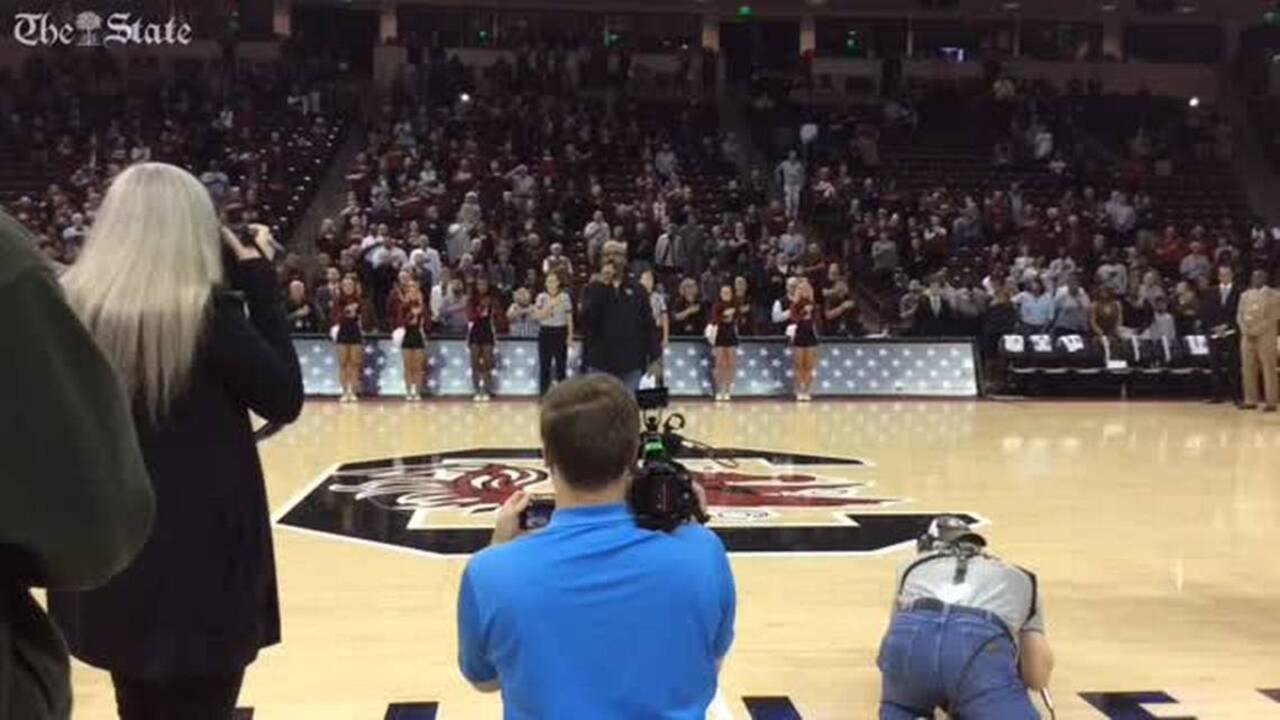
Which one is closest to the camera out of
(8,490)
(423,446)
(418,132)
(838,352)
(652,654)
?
(8,490)

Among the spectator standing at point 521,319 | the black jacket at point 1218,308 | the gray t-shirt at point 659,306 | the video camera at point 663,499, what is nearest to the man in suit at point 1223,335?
the black jacket at point 1218,308

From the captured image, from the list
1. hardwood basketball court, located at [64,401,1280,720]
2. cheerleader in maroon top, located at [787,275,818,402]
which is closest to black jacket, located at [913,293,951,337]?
cheerleader in maroon top, located at [787,275,818,402]

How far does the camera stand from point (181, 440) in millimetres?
2496

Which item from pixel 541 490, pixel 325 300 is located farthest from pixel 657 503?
pixel 325 300

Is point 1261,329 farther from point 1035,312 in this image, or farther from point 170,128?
point 170,128

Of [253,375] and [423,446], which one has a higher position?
[253,375]

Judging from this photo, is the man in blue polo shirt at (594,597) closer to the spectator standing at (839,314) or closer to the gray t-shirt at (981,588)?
the gray t-shirt at (981,588)

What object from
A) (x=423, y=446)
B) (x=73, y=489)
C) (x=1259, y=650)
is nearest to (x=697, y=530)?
(x=73, y=489)

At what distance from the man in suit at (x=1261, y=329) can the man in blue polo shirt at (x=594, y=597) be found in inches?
579

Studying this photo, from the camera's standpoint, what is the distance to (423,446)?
11.9 metres

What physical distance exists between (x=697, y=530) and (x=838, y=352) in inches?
600

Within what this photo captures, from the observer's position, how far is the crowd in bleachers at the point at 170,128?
71.6ft

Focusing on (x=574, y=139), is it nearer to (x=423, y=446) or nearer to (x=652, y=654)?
(x=423, y=446)

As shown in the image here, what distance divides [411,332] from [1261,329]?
918 cm
